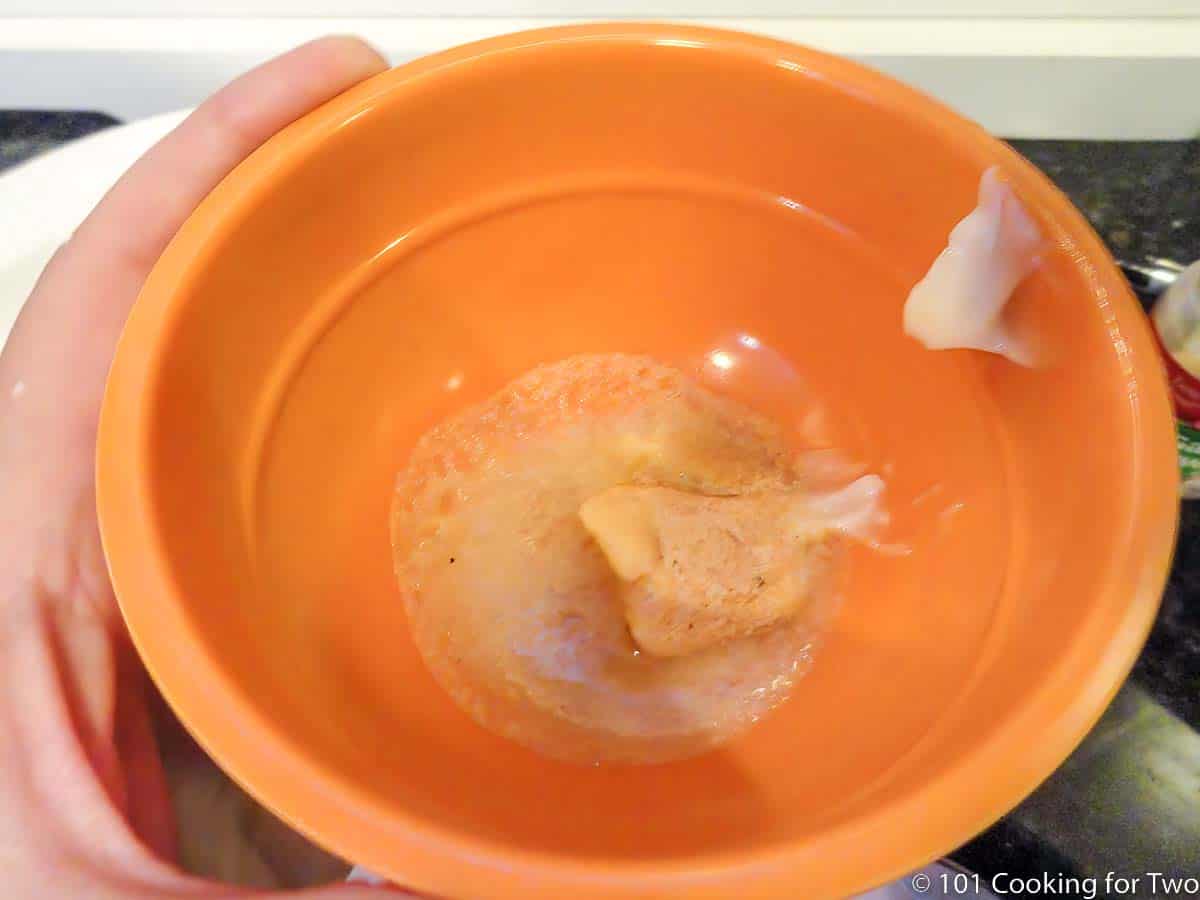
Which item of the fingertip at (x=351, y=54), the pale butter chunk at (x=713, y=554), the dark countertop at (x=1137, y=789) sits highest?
the fingertip at (x=351, y=54)

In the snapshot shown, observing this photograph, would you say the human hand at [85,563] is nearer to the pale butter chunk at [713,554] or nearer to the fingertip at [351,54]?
the fingertip at [351,54]

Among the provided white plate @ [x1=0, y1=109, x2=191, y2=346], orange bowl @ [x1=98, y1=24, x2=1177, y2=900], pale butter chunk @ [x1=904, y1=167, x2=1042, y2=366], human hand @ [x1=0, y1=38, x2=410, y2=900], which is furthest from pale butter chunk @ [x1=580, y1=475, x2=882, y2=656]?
white plate @ [x1=0, y1=109, x2=191, y2=346]

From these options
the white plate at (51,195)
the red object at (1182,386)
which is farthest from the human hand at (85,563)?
the red object at (1182,386)

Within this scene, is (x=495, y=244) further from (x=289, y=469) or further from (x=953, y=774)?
(x=953, y=774)

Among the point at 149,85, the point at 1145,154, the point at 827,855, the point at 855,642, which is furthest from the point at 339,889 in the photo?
the point at 1145,154

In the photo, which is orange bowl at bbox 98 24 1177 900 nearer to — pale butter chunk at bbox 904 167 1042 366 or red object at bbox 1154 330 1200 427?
pale butter chunk at bbox 904 167 1042 366

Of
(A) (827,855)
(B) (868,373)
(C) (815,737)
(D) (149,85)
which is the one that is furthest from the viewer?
(D) (149,85)
